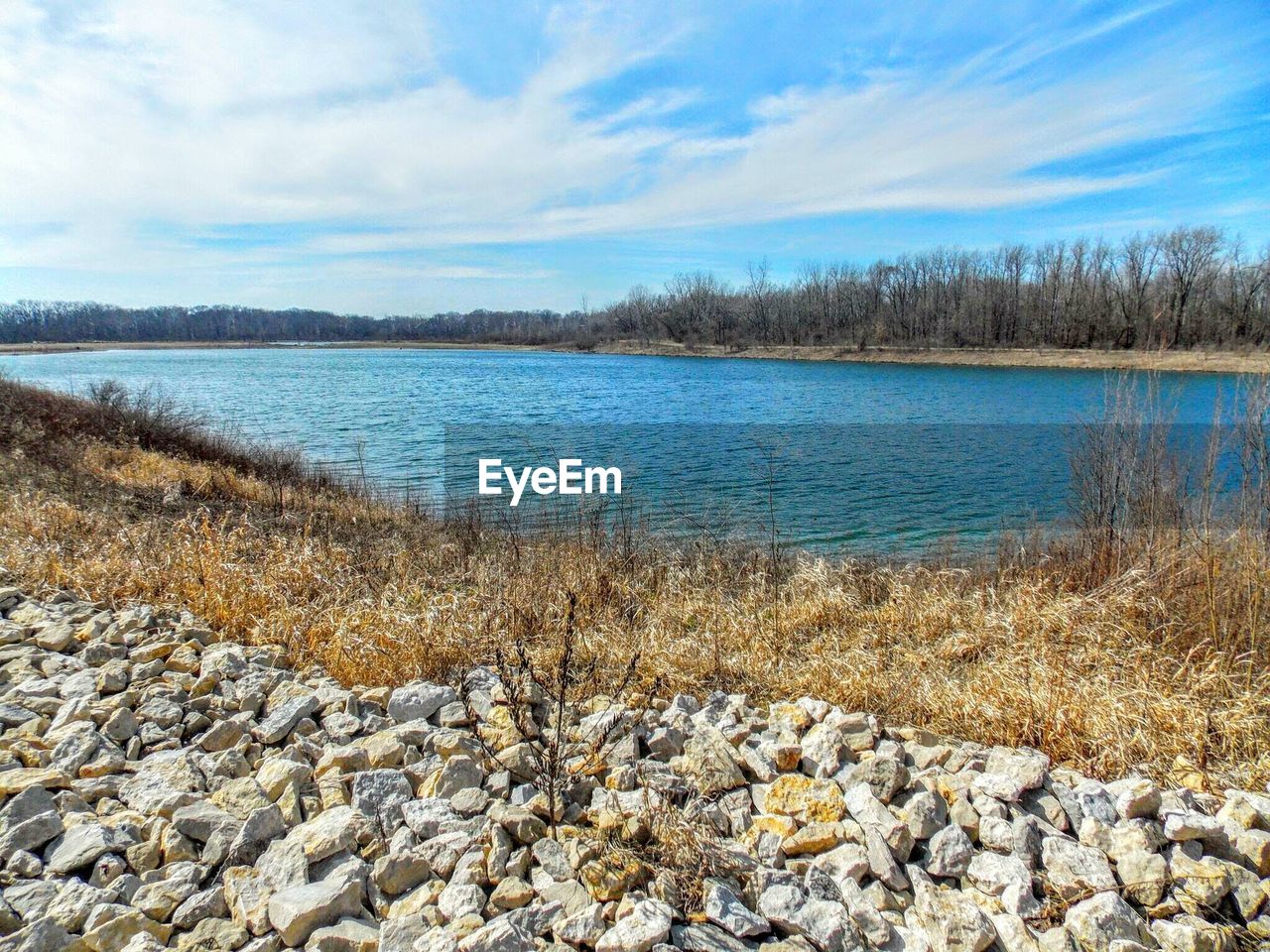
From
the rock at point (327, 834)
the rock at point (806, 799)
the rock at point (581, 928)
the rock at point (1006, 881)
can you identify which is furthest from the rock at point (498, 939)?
the rock at point (1006, 881)

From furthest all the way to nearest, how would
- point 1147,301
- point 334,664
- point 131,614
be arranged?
point 1147,301 → point 131,614 → point 334,664

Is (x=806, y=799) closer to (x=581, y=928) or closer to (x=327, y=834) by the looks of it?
(x=581, y=928)

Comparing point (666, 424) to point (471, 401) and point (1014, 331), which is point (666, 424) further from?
point (1014, 331)

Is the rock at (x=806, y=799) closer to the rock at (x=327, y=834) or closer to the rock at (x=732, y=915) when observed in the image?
the rock at (x=732, y=915)

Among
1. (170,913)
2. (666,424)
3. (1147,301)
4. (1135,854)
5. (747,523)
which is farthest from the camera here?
(1147,301)

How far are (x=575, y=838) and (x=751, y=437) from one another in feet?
71.3

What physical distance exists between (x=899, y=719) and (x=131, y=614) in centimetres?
509

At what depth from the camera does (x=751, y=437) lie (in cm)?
2398

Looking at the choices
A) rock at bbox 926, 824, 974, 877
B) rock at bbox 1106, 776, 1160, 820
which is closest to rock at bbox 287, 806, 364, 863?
rock at bbox 926, 824, 974, 877

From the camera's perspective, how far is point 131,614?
4.73 m

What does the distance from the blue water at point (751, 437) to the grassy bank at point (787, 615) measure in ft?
6.78

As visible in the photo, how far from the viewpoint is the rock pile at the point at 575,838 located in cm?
245

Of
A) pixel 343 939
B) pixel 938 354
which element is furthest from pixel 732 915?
pixel 938 354

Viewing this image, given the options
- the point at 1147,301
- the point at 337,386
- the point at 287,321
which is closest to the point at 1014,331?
the point at 1147,301
